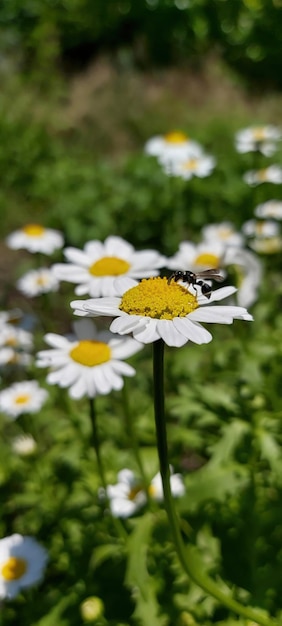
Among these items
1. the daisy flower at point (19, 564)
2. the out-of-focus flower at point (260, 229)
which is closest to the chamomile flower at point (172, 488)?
the daisy flower at point (19, 564)

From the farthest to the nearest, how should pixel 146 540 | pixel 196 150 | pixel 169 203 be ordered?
1. pixel 169 203
2. pixel 196 150
3. pixel 146 540

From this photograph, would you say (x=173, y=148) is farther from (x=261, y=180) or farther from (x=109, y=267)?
(x=109, y=267)

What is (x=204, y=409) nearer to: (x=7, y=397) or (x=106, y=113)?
(x=7, y=397)

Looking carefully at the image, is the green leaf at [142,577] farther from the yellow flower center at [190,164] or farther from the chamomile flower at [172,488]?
the yellow flower center at [190,164]

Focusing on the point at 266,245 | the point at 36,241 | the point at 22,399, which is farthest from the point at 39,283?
the point at 266,245

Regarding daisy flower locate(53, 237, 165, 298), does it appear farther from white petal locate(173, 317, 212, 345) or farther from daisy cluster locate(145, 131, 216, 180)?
daisy cluster locate(145, 131, 216, 180)

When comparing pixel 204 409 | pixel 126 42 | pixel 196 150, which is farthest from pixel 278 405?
pixel 126 42

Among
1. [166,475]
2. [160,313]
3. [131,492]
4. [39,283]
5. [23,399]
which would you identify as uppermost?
[39,283]
